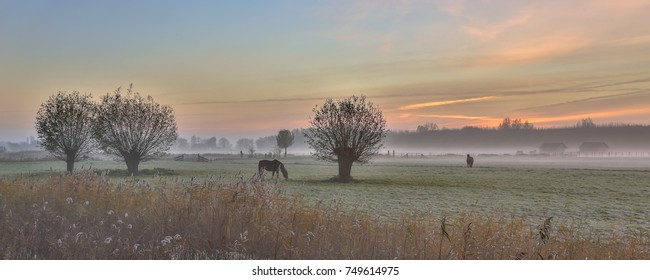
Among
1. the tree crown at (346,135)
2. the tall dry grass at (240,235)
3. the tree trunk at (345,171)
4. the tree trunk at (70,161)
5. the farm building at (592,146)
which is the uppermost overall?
the tree crown at (346,135)

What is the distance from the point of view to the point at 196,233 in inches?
264

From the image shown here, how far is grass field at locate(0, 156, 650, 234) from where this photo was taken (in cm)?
1025

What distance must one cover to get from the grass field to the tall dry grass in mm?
1103

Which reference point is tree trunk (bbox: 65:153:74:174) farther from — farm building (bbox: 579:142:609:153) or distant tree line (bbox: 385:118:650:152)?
farm building (bbox: 579:142:609:153)

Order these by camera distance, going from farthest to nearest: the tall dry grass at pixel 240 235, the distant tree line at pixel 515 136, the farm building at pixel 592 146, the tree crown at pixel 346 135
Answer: the tree crown at pixel 346 135 < the farm building at pixel 592 146 < the distant tree line at pixel 515 136 < the tall dry grass at pixel 240 235

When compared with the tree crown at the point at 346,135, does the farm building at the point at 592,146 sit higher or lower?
lower

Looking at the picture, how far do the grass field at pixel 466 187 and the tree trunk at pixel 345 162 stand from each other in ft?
0.95

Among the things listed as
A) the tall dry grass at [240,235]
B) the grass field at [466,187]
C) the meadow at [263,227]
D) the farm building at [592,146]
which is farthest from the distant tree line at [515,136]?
the tall dry grass at [240,235]

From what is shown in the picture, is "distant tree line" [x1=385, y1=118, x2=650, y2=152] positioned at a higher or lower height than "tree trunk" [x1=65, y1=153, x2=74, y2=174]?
higher

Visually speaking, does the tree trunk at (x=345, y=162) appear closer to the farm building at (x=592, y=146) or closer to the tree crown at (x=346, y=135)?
the tree crown at (x=346, y=135)

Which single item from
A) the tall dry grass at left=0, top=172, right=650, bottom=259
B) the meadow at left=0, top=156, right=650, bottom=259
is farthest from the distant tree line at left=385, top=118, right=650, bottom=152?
the tall dry grass at left=0, top=172, right=650, bottom=259

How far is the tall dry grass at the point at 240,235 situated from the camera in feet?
20.8

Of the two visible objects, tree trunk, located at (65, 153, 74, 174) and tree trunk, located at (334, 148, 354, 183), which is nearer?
tree trunk, located at (65, 153, 74, 174)

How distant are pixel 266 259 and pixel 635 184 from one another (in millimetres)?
11907
